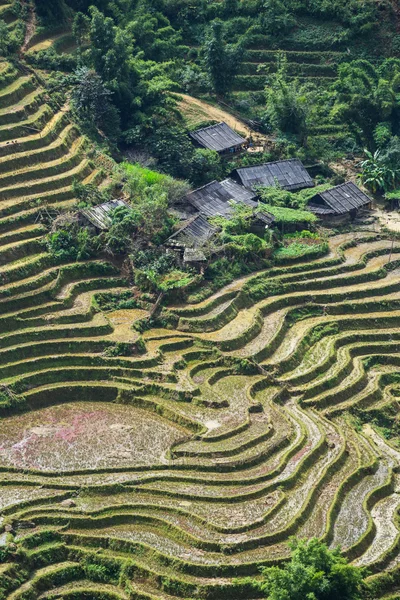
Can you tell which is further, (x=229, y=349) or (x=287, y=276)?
(x=287, y=276)

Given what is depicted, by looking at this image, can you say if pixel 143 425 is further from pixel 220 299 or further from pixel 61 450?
pixel 220 299

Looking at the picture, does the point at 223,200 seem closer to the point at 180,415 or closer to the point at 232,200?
the point at 232,200

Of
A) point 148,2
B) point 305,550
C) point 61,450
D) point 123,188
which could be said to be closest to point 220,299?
point 123,188

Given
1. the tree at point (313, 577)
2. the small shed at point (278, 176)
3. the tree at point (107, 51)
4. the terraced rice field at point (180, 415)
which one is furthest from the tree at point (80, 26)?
the tree at point (313, 577)

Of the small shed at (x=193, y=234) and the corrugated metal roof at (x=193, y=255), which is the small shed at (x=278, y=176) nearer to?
the small shed at (x=193, y=234)

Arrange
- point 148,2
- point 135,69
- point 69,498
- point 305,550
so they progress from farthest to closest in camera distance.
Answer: point 148,2 < point 135,69 < point 69,498 < point 305,550

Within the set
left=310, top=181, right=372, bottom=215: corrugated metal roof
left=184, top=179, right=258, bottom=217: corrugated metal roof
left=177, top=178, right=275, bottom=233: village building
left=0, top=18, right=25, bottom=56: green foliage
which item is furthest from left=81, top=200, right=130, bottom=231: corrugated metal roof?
left=0, top=18, right=25, bottom=56: green foliage

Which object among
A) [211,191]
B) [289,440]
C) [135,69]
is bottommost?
[289,440]

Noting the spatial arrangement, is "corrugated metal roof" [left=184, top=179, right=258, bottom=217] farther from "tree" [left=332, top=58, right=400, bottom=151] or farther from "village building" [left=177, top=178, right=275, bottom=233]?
"tree" [left=332, top=58, right=400, bottom=151]
